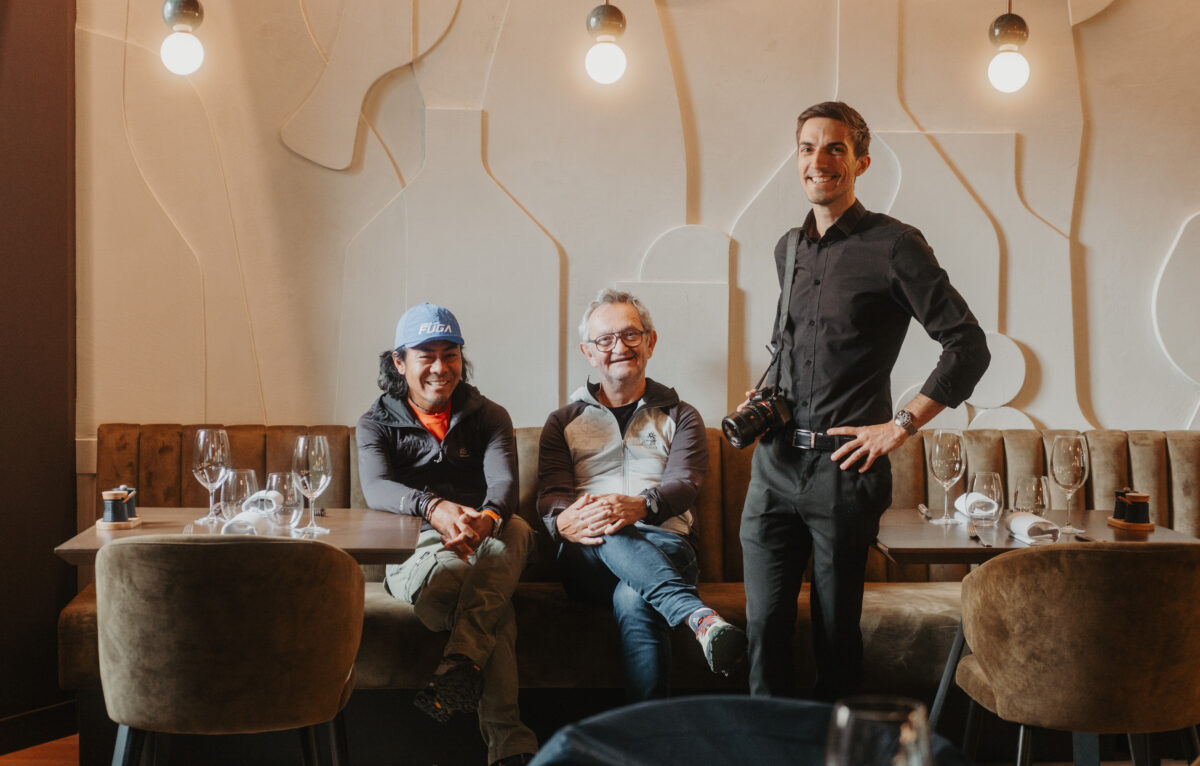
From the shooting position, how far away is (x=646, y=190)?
3271mm

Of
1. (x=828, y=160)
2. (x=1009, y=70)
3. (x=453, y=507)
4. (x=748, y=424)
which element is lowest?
(x=453, y=507)

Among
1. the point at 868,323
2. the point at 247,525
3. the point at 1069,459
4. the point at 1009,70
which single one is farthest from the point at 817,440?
the point at 1009,70

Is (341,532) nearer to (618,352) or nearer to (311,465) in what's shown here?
(311,465)

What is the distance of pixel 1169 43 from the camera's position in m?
3.28

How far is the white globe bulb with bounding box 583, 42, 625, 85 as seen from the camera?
9.89 ft

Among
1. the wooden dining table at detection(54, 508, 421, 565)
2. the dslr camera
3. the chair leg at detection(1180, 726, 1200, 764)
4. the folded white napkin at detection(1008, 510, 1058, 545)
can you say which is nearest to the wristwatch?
the dslr camera

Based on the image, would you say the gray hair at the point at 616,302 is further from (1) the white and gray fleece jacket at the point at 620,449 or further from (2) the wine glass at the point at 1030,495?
(2) the wine glass at the point at 1030,495

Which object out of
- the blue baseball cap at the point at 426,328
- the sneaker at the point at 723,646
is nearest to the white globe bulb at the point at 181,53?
the blue baseball cap at the point at 426,328

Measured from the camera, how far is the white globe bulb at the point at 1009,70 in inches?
120

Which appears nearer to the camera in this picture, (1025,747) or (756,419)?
(1025,747)

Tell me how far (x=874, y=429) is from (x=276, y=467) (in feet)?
6.40

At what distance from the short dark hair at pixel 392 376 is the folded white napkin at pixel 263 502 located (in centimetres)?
53

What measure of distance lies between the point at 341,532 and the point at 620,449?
935 mm

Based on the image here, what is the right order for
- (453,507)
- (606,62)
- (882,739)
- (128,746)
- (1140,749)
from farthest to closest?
(606,62) < (453,507) < (1140,749) < (128,746) < (882,739)
